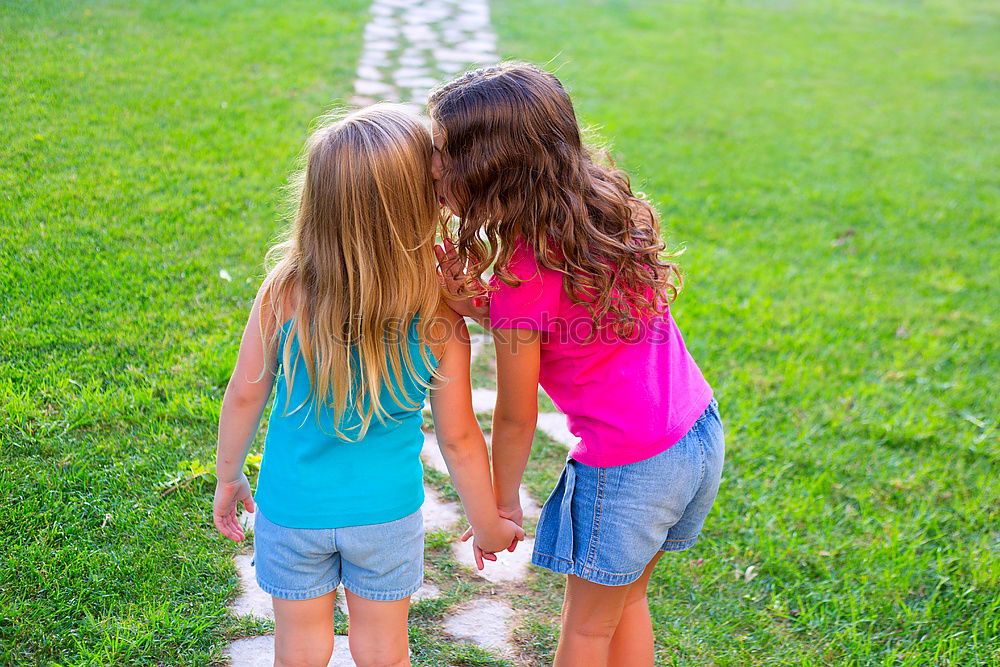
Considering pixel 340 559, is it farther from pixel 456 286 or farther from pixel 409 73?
pixel 409 73

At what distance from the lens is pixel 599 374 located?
1.71 metres

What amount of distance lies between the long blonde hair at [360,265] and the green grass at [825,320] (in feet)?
3.56

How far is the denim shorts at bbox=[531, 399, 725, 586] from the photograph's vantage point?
1732 mm

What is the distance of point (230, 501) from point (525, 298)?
0.79 meters

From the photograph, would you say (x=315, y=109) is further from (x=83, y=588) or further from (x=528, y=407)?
(x=528, y=407)

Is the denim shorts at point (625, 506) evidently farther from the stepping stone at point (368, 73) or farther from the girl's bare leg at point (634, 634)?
the stepping stone at point (368, 73)

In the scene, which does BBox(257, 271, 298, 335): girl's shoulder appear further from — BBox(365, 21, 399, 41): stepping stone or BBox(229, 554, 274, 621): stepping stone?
BBox(365, 21, 399, 41): stepping stone

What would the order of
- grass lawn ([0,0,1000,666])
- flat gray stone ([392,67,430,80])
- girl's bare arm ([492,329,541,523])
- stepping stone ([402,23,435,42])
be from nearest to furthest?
girl's bare arm ([492,329,541,523]), grass lawn ([0,0,1000,666]), flat gray stone ([392,67,430,80]), stepping stone ([402,23,435,42])

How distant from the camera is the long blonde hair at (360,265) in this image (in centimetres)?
155

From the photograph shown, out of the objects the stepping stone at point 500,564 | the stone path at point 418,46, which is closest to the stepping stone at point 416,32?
the stone path at point 418,46

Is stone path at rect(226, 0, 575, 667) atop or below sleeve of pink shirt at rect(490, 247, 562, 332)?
below

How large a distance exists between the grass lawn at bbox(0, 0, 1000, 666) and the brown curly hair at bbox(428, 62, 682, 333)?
1.14 metres

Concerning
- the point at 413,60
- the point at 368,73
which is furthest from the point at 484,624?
the point at 413,60

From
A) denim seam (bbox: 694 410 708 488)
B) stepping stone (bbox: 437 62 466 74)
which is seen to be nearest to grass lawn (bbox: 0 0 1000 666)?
denim seam (bbox: 694 410 708 488)
